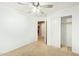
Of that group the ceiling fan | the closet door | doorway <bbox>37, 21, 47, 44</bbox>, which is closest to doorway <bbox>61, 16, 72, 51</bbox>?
the closet door

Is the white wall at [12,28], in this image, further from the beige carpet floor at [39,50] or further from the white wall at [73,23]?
the white wall at [73,23]

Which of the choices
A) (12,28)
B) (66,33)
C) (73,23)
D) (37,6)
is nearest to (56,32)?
(66,33)

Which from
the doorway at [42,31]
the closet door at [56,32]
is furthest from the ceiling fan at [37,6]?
the closet door at [56,32]

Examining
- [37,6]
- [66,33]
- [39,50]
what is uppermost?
[37,6]

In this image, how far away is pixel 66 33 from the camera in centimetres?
178

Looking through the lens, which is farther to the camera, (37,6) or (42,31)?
(42,31)

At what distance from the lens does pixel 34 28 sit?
178 centimetres

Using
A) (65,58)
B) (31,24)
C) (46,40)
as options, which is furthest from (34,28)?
(65,58)

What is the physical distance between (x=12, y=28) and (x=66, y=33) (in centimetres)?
97

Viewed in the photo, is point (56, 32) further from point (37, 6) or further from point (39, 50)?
point (37, 6)

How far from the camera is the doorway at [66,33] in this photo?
1709 millimetres

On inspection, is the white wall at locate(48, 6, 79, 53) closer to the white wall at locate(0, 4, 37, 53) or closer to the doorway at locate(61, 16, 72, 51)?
the doorway at locate(61, 16, 72, 51)

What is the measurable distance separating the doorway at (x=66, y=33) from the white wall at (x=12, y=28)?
56 cm

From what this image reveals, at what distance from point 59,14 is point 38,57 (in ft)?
2.93
